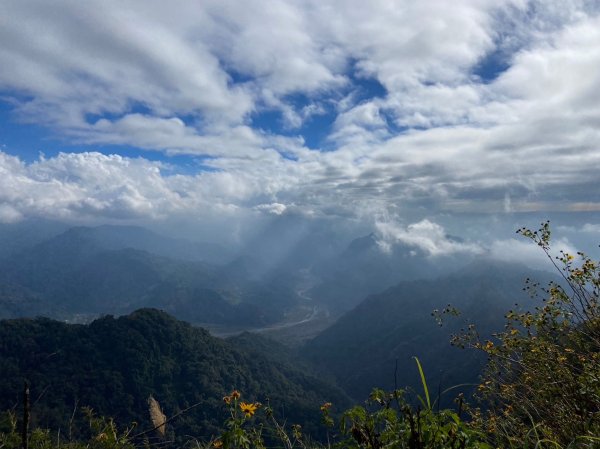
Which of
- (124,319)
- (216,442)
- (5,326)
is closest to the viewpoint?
(216,442)

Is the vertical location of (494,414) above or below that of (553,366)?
below

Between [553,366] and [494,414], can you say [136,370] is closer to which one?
[494,414]

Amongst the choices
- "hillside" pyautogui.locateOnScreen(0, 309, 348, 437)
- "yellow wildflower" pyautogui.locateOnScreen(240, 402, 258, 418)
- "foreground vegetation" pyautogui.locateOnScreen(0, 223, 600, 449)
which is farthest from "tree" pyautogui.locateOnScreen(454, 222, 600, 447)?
"hillside" pyautogui.locateOnScreen(0, 309, 348, 437)

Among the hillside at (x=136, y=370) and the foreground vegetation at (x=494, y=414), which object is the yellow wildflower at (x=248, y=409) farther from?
the hillside at (x=136, y=370)

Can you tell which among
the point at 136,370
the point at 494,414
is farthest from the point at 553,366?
the point at 136,370

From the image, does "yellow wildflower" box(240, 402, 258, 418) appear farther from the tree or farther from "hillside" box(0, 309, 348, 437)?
"hillside" box(0, 309, 348, 437)

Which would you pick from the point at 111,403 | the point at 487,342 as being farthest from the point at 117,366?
the point at 487,342

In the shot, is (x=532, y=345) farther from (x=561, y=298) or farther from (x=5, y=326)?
(x=5, y=326)
